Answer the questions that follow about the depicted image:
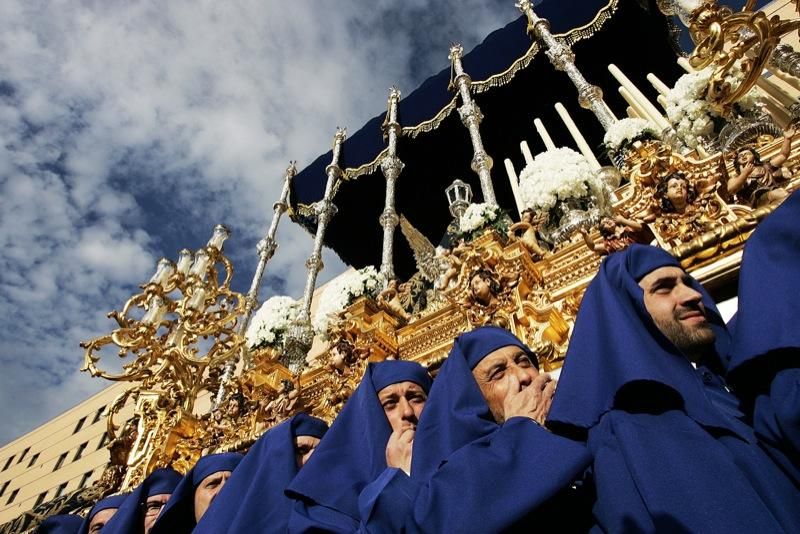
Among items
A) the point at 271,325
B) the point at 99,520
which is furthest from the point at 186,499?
the point at 271,325

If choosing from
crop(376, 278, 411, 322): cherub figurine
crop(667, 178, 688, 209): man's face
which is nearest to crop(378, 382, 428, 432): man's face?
crop(667, 178, 688, 209): man's face

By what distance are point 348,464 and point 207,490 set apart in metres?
1.54

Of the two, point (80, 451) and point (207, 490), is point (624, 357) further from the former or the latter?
point (80, 451)

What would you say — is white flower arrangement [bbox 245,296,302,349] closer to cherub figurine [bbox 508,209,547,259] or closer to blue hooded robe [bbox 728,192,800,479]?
cherub figurine [bbox 508,209,547,259]

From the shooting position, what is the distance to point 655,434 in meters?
1.36

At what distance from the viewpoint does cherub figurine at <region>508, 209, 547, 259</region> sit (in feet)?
13.7

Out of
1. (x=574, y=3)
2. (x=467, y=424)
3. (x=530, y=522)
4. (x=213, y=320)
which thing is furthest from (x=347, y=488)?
(x=574, y=3)

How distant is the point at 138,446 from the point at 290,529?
5.43m

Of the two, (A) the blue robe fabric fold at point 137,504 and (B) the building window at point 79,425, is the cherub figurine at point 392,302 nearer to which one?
(A) the blue robe fabric fold at point 137,504

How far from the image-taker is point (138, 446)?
20.0 ft

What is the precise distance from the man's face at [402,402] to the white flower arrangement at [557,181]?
344cm

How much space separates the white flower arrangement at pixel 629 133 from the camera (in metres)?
4.99

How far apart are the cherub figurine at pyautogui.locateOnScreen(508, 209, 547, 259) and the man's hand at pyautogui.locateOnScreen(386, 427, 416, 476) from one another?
2474 mm

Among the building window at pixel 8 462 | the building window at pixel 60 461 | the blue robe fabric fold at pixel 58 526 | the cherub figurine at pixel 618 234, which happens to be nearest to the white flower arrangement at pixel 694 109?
the cherub figurine at pixel 618 234
